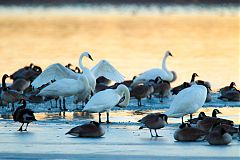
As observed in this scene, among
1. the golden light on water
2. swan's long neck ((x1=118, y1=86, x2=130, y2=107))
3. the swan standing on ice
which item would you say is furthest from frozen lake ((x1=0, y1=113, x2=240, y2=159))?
the golden light on water

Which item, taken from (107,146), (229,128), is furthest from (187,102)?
(107,146)

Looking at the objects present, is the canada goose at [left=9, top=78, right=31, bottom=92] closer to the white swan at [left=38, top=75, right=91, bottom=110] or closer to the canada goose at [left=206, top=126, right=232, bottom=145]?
the white swan at [left=38, top=75, right=91, bottom=110]

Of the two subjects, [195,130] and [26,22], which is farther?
[26,22]

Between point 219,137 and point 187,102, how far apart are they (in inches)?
94.0

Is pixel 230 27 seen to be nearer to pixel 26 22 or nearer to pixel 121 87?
pixel 26 22

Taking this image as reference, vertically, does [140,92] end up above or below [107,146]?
above

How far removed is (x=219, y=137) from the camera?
12.8 m

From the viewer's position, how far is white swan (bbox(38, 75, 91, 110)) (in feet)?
59.4

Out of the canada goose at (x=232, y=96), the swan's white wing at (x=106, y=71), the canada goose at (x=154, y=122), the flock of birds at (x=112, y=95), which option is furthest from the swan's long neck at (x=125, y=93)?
the swan's white wing at (x=106, y=71)

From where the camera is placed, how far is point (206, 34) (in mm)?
40562

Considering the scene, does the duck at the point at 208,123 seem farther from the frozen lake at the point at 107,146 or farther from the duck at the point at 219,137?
the duck at the point at 219,137

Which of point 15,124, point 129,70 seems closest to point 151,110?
point 15,124

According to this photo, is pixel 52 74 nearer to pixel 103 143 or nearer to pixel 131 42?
pixel 103 143

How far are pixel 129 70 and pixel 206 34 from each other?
15267 millimetres
